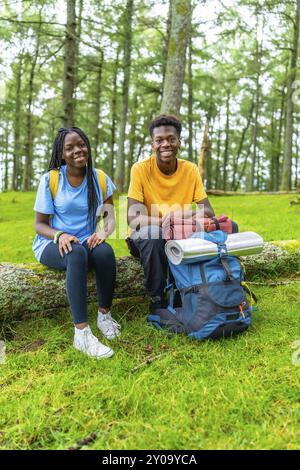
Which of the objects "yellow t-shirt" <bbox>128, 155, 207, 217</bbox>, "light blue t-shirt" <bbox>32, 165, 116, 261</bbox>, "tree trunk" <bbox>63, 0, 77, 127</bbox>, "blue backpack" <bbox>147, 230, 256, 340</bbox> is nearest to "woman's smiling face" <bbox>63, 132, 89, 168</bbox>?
"light blue t-shirt" <bbox>32, 165, 116, 261</bbox>

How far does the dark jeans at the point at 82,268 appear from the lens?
2947 millimetres

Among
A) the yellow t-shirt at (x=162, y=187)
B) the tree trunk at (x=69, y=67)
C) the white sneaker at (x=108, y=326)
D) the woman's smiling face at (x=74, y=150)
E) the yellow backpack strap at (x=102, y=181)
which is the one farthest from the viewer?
the tree trunk at (x=69, y=67)

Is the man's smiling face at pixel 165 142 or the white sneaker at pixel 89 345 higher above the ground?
the man's smiling face at pixel 165 142

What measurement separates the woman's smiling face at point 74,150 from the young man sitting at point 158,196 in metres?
0.53

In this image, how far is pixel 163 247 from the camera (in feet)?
10.9

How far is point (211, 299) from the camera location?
2871 mm

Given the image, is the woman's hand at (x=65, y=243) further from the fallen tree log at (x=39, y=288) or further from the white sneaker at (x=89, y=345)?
the white sneaker at (x=89, y=345)

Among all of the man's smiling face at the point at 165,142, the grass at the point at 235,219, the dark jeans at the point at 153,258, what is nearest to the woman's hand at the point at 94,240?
the dark jeans at the point at 153,258

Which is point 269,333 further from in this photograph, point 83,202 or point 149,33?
point 149,33

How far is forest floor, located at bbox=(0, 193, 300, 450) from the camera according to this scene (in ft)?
6.31

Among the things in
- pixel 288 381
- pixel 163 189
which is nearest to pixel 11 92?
pixel 163 189

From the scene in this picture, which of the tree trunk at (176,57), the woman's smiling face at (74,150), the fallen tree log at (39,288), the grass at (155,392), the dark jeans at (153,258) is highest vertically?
the tree trunk at (176,57)

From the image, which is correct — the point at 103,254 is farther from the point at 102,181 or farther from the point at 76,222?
the point at 102,181

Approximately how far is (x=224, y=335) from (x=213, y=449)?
1163 mm
